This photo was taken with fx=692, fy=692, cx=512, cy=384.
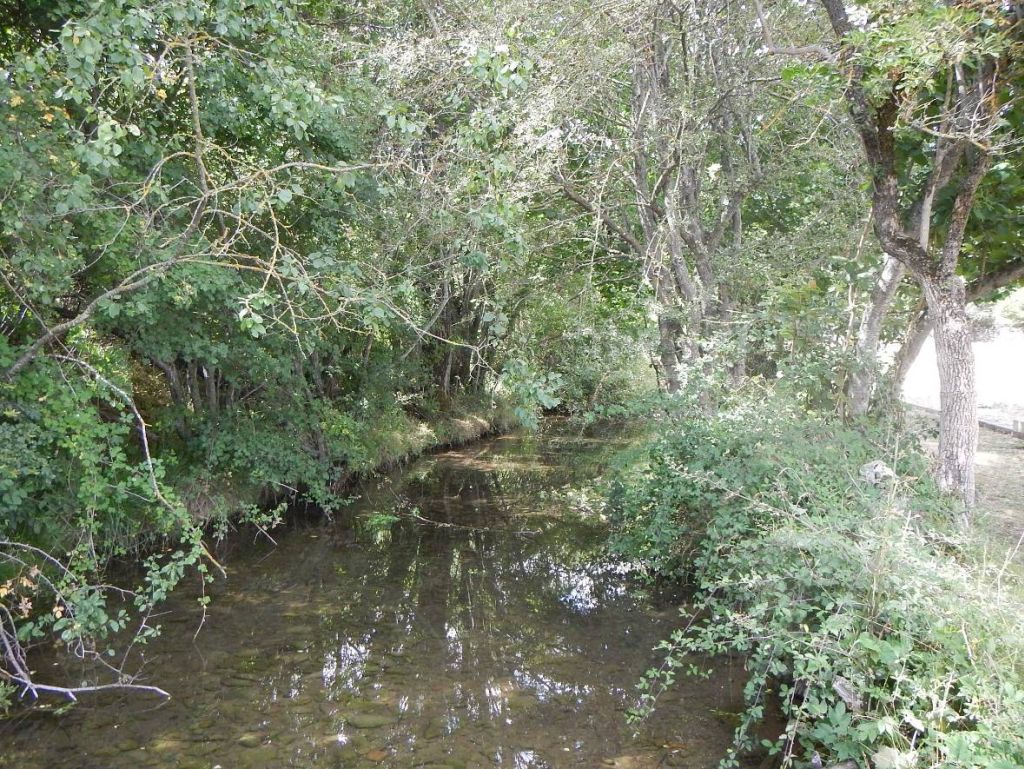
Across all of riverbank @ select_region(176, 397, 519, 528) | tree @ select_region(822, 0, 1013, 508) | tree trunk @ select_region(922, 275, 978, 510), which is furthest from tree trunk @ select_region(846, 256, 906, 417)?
riverbank @ select_region(176, 397, 519, 528)

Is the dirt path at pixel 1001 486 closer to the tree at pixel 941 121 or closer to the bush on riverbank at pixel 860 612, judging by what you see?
the tree at pixel 941 121

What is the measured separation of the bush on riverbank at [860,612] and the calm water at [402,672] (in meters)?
0.61

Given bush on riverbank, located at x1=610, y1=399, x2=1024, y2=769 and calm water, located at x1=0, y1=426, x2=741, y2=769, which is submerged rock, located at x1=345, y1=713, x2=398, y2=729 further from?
bush on riverbank, located at x1=610, y1=399, x2=1024, y2=769

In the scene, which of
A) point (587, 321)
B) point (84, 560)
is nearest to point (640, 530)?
point (587, 321)

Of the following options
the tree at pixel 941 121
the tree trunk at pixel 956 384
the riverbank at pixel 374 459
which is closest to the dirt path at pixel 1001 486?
the tree trunk at pixel 956 384

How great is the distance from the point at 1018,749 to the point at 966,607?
87 centimetres

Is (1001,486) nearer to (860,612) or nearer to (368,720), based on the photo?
(860,612)

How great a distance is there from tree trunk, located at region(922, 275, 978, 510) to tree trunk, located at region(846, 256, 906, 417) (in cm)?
104

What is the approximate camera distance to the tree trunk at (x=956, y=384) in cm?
666

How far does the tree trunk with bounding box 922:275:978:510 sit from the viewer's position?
21.9 ft

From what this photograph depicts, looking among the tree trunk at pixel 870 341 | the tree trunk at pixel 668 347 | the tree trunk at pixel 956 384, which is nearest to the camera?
the tree trunk at pixel 956 384

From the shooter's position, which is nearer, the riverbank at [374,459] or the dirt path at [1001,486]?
the dirt path at [1001,486]

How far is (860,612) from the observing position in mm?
4488

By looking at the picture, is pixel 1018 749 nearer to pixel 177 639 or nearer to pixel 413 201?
pixel 177 639
